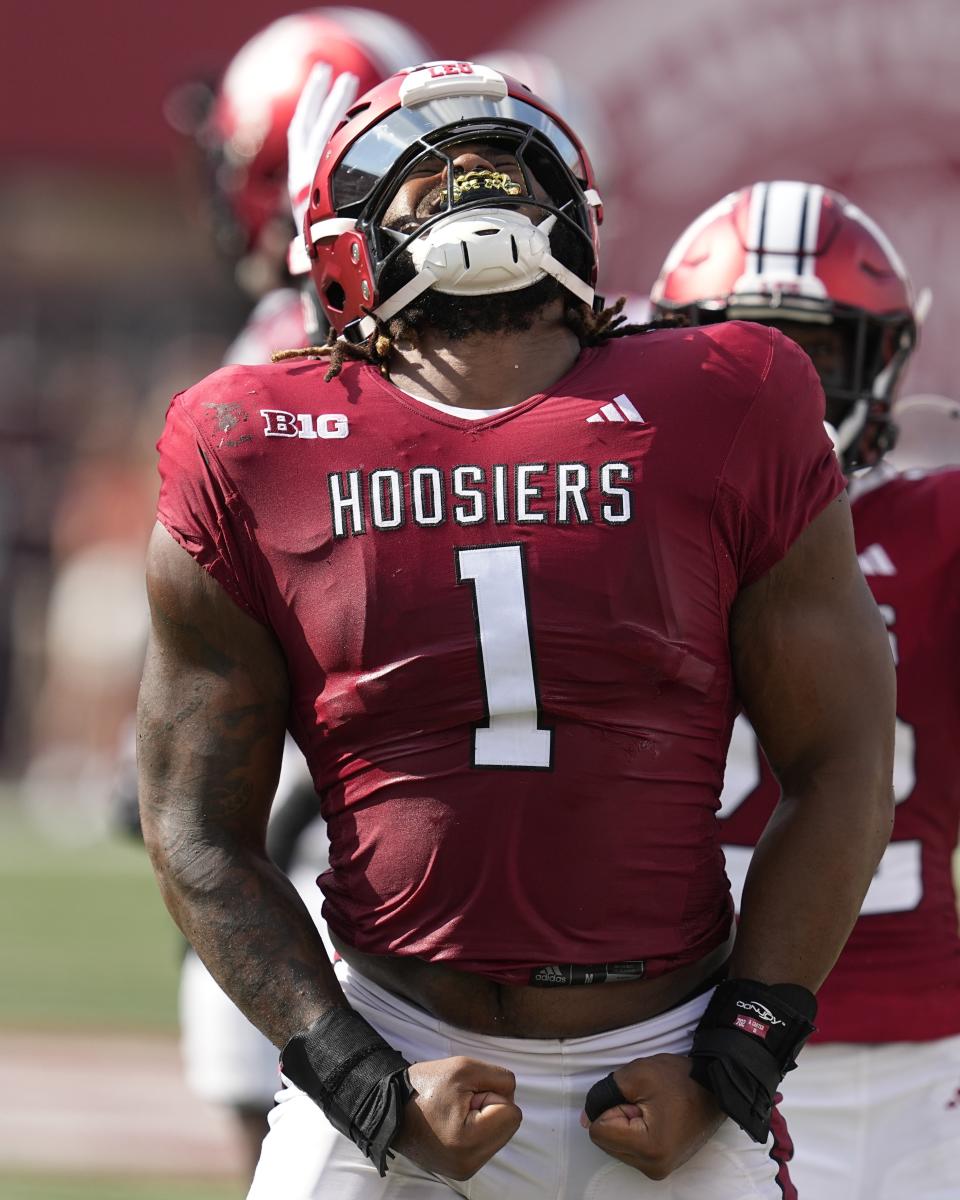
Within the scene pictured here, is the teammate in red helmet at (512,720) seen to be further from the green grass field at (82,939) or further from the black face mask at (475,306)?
the green grass field at (82,939)

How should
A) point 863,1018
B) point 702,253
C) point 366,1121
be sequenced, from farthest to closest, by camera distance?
point 702,253, point 863,1018, point 366,1121

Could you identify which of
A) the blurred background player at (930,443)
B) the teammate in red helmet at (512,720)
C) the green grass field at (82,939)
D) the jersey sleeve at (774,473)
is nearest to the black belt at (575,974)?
the teammate in red helmet at (512,720)

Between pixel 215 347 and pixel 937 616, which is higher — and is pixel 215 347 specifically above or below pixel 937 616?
above

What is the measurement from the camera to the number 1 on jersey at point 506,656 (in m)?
2.30

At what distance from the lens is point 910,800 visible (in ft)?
11.0

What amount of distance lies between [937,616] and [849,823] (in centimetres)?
98

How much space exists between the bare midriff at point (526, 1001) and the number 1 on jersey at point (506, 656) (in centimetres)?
26

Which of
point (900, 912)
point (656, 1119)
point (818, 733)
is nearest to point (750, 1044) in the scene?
point (656, 1119)

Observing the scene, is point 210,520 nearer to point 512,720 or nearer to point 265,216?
point 512,720

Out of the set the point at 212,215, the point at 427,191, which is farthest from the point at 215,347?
the point at 427,191

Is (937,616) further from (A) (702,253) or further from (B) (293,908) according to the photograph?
(B) (293,908)

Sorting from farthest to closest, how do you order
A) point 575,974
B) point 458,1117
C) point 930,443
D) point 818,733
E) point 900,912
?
1. point 930,443
2. point 900,912
3. point 818,733
4. point 575,974
5. point 458,1117

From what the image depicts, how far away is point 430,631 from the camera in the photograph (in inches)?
91.3

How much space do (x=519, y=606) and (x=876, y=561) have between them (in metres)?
1.18
